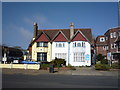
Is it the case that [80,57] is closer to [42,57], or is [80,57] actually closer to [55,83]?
[42,57]

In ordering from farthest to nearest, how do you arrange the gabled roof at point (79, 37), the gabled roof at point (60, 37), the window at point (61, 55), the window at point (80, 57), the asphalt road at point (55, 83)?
the gabled roof at point (60, 37) < the window at point (61, 55) < the gabled roof at point (79, 37) < the window at point (80, 57) < the asphalt road at point (55, 83)

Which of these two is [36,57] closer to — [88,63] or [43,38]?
Result: [43,38]

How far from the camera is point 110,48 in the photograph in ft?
158

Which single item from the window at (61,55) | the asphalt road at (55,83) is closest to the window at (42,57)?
the window at (61,55)

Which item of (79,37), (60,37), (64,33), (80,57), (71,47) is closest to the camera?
(80,57)

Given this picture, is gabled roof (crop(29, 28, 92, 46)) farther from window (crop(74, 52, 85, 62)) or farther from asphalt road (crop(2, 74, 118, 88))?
asphalt road (crop(2, 74, 118, 88))

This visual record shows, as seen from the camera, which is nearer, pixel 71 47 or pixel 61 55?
pixel 71 47

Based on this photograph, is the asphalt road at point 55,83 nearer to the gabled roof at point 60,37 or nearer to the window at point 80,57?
the window at point 80,57

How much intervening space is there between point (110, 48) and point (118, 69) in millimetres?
20397

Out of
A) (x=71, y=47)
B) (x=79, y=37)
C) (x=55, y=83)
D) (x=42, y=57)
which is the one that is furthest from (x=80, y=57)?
(x=55, y=83)

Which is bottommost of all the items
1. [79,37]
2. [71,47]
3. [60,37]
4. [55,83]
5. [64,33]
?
[55,83]

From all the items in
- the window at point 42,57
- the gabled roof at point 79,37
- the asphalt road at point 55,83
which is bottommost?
the asphalt road at point 55,83

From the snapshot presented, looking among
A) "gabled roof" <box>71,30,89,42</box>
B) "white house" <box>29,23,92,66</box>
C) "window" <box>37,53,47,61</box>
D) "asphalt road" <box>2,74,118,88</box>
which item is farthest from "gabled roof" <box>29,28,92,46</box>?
"asphalt road" <box>2,74,118,88</box>

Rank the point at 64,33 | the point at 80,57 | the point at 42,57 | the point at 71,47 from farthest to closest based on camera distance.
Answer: the point at 64,33 → the point at 42,57 → the point at 71,47 → the point at 80,57
